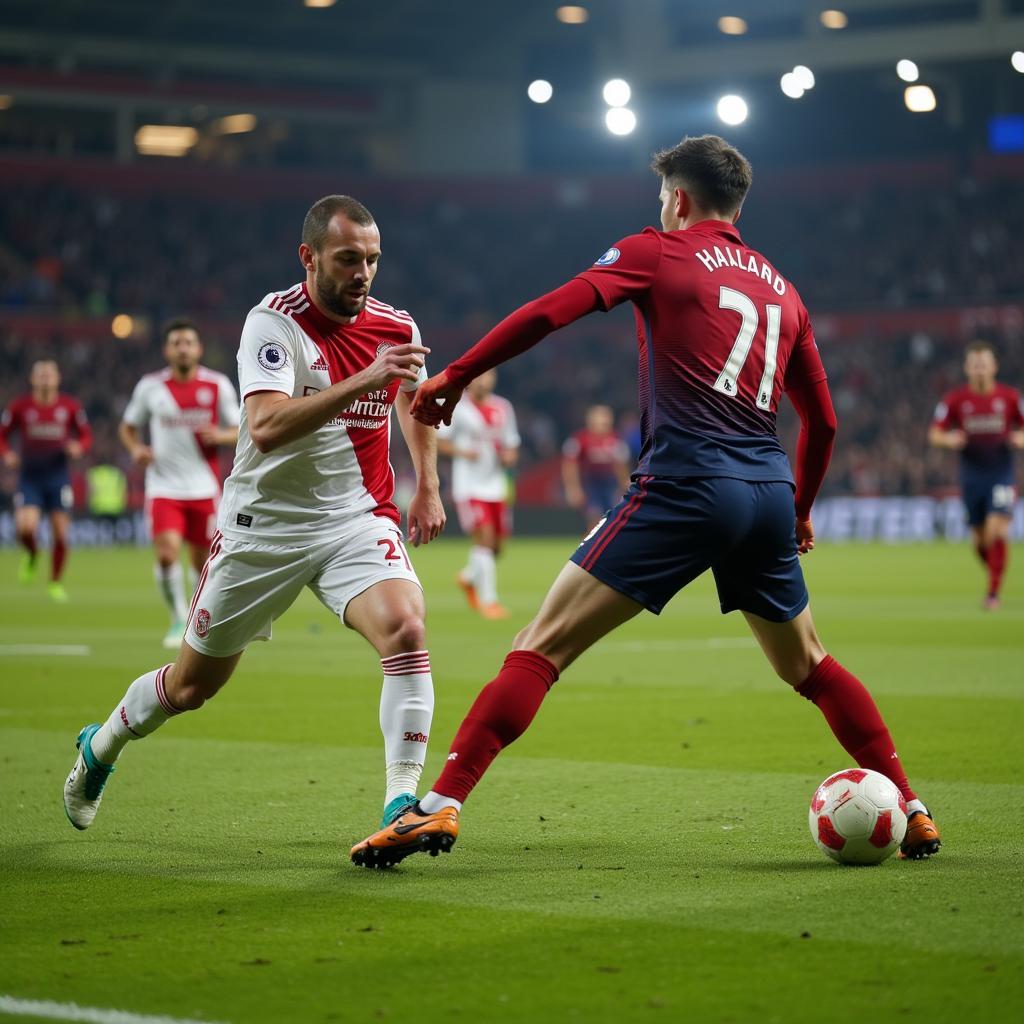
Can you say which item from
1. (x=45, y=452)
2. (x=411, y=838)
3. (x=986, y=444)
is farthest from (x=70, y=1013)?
(x=45, y=452)

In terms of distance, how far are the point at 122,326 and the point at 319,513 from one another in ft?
136

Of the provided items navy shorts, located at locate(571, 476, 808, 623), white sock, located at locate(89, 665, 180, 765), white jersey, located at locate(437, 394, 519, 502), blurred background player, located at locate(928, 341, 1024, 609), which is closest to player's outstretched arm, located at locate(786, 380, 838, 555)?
navy shorts, located at locate(571, 476, 808, 623)

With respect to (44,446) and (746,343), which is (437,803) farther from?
(44,446)

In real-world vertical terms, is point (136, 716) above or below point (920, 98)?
below

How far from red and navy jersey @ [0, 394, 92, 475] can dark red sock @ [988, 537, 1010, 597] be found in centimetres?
1052

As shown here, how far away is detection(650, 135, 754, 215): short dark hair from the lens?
568cm

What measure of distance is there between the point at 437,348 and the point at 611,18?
10018mm

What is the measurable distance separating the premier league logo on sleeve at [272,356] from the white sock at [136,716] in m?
1.25

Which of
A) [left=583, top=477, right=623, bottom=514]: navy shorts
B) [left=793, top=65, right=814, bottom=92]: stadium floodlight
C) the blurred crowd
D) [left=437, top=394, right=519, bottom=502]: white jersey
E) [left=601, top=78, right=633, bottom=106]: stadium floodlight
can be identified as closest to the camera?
[left=437, top=394, right=519, bottom=502]: white jersey

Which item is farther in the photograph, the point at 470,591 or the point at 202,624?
the point at 470,591

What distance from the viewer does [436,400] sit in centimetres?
523

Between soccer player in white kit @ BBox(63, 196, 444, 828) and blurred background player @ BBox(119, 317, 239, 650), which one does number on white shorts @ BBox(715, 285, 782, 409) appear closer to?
soccer player in white kit @ BBox(63, 196, 444, 828)

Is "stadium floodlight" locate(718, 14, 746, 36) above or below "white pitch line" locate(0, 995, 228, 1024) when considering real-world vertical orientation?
above

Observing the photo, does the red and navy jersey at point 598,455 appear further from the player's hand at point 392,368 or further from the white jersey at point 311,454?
the player's hand at point 392,368
